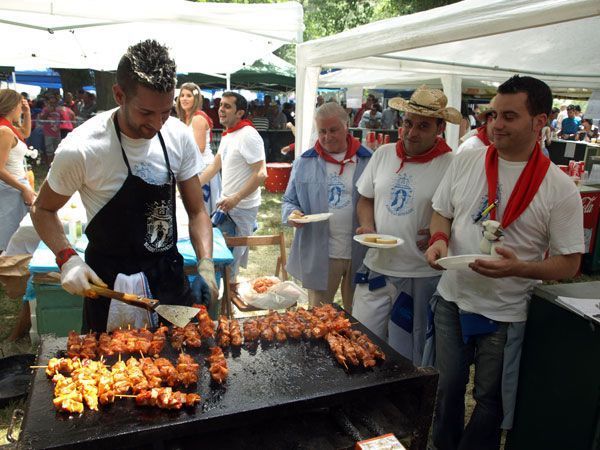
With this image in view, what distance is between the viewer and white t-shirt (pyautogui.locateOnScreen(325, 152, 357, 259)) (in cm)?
356

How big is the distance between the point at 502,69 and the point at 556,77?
78.6 inches

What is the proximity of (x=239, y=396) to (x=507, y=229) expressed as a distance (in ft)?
5.13

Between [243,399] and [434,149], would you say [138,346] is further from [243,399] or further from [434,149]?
[434,149]

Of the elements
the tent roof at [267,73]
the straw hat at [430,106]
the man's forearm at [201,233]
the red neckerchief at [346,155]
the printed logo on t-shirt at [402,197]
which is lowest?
the man's forearm at [201,233]

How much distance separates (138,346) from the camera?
2.06m

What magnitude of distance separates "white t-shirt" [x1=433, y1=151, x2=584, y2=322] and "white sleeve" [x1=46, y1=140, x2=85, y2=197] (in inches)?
76.4

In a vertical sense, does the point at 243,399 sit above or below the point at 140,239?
below

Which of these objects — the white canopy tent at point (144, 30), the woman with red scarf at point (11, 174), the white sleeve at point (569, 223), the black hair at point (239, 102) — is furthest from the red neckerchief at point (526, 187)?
the woman with red scarf at point (11, 174)

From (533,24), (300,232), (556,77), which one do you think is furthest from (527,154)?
(556,77)

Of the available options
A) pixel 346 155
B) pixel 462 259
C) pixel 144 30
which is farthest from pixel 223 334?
pixel 144 30

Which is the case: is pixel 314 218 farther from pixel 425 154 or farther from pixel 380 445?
pixel 380 445

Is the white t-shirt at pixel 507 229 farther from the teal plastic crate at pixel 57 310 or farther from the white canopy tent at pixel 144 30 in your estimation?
the white canopy tent at pixel 144 30

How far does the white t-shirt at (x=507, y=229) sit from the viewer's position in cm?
228

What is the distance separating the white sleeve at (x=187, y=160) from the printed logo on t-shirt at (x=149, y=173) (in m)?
0.17
